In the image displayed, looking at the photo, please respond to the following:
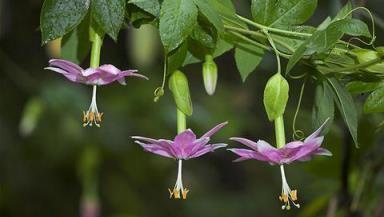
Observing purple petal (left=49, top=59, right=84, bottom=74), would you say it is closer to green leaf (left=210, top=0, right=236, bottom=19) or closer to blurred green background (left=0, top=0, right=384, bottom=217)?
green leaf (left=210, top=0, right=236, bottom=19)

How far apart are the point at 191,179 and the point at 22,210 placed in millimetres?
627

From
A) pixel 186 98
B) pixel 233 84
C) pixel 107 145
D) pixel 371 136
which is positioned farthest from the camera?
pixel 233 84

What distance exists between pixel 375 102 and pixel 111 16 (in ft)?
0.90

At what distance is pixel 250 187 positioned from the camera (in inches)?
104

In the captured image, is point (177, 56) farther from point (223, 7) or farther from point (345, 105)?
point (345, 105)

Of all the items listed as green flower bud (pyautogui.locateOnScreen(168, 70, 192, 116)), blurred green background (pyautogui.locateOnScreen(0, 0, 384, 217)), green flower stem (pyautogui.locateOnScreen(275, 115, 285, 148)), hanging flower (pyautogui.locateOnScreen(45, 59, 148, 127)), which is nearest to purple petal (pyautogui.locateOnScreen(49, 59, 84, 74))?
hanging flower (pyautogui.locateOnScreen(45, 59, 148, 127))

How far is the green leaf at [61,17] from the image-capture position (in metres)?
0.65

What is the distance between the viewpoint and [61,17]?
2.12 ft

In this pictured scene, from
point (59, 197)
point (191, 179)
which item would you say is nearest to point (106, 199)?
point (59, 197)

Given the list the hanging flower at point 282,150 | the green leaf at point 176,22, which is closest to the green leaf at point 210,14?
the green leaf at point 176,22

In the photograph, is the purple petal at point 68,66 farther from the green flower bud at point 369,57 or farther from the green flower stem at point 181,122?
the green flower bud at point 369,57

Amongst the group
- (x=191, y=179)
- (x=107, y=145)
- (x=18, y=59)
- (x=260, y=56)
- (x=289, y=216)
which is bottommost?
(x=289, y=216)

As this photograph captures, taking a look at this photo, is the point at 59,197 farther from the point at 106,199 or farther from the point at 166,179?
the point at 166,179

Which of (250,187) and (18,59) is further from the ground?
(18,59)
